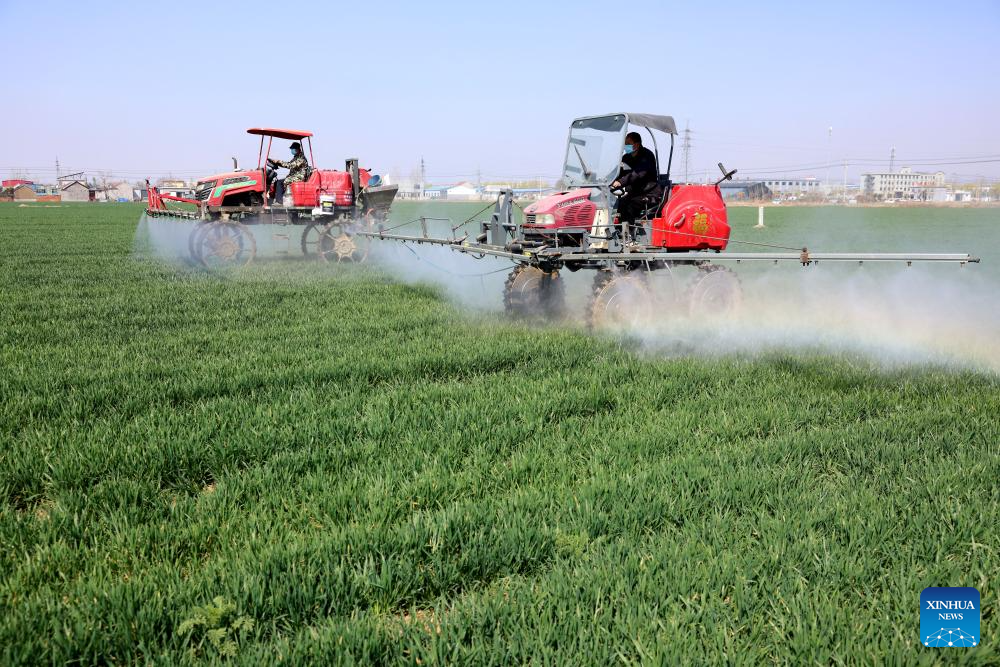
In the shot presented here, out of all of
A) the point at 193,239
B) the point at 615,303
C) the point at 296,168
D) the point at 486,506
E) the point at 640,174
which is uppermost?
the point at 296,168

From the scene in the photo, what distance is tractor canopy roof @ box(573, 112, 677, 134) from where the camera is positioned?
9.54m

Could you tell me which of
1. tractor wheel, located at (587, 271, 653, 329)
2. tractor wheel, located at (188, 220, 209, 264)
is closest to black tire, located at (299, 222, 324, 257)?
tractor wheel, located at (188, 220, 209, 264)

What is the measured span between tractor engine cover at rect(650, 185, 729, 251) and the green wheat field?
2598 mm

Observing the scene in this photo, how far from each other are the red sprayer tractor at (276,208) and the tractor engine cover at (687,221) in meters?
9.31

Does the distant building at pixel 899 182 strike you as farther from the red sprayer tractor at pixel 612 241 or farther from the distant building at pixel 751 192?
the red sprayer tractor at pixel 612 241

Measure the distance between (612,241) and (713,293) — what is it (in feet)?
5.14

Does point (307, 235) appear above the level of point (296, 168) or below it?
below

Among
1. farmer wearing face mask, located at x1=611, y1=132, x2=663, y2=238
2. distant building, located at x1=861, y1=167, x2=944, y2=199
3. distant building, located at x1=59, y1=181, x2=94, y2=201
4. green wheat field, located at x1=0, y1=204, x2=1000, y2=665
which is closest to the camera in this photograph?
green wheat field, located at x1=0, y1=204, x2=1000, y2=665

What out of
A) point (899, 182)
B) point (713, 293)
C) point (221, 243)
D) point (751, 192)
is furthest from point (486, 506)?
point (899, 182)

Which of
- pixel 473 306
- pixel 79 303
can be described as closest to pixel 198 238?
pixel 79 303

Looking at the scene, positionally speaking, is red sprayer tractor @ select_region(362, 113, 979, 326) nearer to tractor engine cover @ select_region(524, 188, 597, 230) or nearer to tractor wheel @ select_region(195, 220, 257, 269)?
tractor engine cover @ select_region(524, 188, 597, 230)

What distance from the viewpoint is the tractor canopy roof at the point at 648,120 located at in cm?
954

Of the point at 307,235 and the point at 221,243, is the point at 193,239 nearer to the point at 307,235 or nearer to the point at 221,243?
the point at 221,243

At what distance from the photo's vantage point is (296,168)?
17.6 metres
